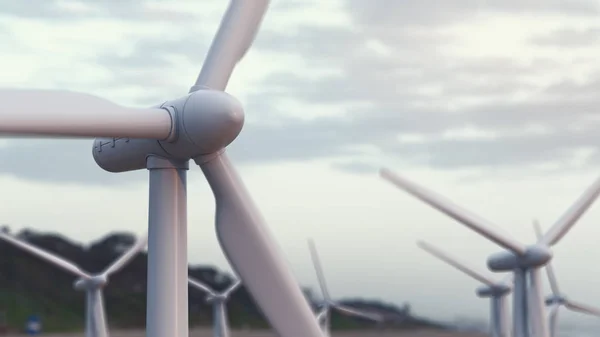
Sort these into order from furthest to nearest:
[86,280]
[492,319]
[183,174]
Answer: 1. [492,319]
2. [86,280]
3. [183,174]

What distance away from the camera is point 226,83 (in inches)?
718

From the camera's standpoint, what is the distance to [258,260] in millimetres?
17844

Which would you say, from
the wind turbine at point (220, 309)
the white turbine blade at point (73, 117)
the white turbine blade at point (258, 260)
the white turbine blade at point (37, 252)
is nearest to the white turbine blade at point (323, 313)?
the wind turbine at point (220, 309)

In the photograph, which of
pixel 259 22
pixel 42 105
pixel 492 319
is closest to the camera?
pixel 42 105

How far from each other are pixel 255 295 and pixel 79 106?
419cm

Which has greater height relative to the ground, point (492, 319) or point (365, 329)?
point (365, 329)

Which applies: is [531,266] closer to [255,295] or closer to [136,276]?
[255,295]

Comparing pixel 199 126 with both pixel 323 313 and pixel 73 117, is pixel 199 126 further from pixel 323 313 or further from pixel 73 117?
pixel 323 313

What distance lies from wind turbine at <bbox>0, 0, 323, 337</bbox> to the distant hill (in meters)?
→ 105

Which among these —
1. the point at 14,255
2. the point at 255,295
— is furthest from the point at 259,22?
the point at 14,255

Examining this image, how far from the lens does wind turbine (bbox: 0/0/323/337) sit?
1658 cm

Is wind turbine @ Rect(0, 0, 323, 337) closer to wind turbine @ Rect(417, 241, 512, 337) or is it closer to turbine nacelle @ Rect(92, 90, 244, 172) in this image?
turbine nacelle @ Rect(92, 90, 244, 172)

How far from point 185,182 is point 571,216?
20867 millimetres

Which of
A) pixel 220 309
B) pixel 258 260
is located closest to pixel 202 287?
pixel 220 309
